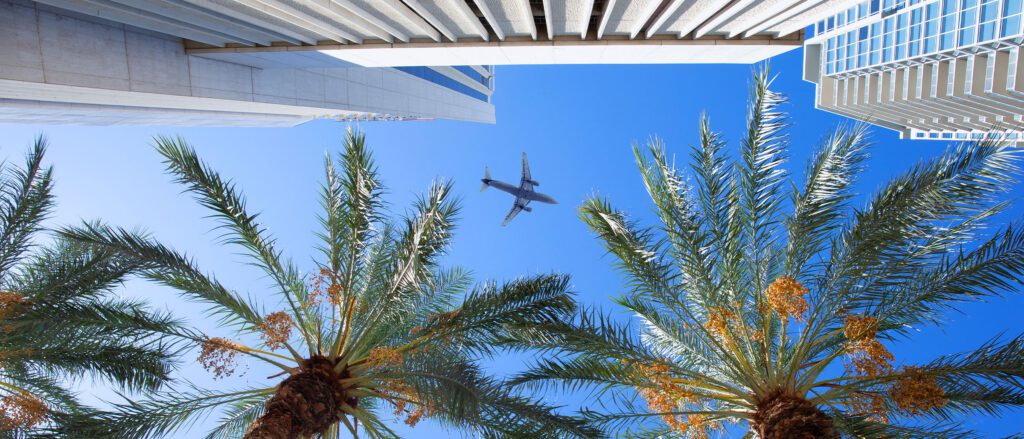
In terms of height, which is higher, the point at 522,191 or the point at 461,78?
the point at 461,78

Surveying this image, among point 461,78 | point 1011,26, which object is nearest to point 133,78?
point 461,78

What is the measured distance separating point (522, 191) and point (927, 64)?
2807 cm

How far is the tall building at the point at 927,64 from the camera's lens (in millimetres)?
27500

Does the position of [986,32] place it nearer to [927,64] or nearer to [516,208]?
[927,64]

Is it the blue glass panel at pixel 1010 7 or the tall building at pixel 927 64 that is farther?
the tall building at pixel 927 64

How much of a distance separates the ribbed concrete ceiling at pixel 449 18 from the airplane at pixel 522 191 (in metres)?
28.2

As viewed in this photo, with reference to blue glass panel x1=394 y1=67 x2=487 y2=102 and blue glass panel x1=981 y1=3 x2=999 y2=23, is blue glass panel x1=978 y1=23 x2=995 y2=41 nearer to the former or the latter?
blue glass panel x1=981 y1=3 x2=999 y2=23

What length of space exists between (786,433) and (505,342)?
12.2ft

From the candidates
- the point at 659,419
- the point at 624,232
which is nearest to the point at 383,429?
the point at 659,419

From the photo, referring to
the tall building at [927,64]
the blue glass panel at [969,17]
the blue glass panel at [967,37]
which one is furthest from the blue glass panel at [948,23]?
the blue glass panel at [967,37]

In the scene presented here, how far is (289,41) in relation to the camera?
44.2 ft

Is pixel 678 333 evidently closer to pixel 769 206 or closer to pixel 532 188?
pixel 769 206

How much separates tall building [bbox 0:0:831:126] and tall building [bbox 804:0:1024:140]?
16863 mm

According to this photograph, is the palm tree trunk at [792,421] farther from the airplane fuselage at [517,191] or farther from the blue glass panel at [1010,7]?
the airplane fuselage at [517,191]
